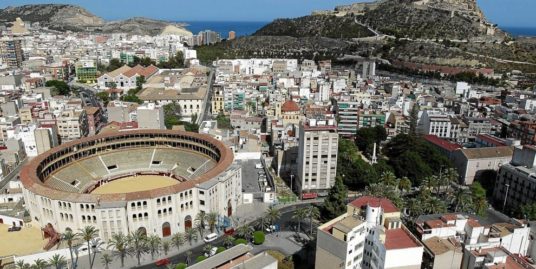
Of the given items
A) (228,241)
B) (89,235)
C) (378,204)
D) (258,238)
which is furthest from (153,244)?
(378,204)

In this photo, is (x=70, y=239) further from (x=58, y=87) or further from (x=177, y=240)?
(x=58, y=87)

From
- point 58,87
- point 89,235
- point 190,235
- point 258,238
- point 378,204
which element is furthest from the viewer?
point 58,87

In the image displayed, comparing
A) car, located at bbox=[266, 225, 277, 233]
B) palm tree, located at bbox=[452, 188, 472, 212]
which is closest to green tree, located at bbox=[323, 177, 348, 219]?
car, located at bbox=[266, 225, 277, 233]

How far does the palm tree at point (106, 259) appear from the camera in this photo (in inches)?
2208

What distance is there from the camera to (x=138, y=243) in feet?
192

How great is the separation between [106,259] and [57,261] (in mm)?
6025

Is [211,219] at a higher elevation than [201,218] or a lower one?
higher

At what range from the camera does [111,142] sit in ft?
298

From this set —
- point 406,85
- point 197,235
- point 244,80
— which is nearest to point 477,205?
point 197,235

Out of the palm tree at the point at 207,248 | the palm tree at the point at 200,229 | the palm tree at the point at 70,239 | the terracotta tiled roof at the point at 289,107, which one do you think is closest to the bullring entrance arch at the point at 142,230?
the palm tree at the point at 200,229

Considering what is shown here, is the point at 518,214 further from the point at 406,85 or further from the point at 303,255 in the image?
the point at 406,85

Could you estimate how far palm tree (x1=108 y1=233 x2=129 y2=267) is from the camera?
57.8 metres

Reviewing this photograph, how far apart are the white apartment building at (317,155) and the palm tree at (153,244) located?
29.3 metres

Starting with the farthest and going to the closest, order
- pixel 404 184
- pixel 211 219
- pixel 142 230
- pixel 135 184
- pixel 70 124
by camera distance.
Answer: pixel 70 124 → pixel 135 184 → pixel 404 184 → pixel 211 219 → pixel 142 230
